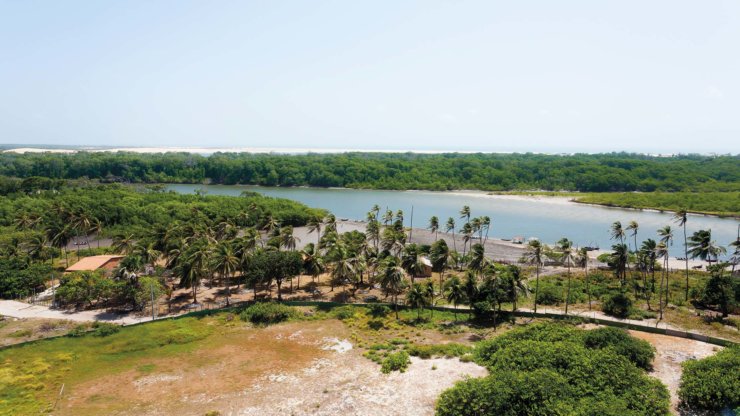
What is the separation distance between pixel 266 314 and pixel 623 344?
113ft

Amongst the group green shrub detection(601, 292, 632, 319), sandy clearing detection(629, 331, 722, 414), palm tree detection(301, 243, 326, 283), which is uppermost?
palm tree detection(301, 243, 326, 283)

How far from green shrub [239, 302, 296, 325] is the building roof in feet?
84.0

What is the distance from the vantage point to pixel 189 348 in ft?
129

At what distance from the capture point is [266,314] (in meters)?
46.0

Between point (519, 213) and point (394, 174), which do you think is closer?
point (519, 213)

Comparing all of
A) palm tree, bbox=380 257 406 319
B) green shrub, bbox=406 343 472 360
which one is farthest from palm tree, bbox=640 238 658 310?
palm tree, bbox=380 257 406 319

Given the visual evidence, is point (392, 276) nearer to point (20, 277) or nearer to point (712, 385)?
point (712, 385)

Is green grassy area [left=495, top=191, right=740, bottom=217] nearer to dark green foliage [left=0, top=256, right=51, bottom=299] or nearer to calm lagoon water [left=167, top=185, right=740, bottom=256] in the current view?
calm lagoon water [left=167, top=185, right=740, bottom=256]

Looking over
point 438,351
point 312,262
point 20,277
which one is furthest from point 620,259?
point 20,277

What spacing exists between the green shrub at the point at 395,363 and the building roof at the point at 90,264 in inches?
1723

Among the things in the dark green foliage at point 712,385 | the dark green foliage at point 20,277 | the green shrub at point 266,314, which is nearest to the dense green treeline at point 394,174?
the green shrub at point 266,314

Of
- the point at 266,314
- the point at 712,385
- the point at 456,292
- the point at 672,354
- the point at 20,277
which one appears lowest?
the point at 266,314

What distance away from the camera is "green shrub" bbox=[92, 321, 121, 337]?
135 ft

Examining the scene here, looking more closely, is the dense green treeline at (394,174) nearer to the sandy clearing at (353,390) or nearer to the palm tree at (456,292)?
the palm tree at (456,292)
